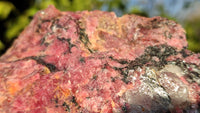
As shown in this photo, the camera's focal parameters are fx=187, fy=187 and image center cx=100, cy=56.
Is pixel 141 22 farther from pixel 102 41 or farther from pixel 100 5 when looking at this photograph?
pixel 100 5

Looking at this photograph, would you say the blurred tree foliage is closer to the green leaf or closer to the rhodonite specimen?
the green leaf

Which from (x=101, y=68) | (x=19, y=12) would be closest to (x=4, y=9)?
(x=19, y=12)

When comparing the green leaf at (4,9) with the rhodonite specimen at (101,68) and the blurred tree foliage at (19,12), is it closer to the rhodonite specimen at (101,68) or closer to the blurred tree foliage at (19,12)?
the blurred tree foliage at (19,12)

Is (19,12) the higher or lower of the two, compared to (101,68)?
higher

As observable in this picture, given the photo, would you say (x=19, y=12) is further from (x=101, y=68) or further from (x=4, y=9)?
(x=101, y=68)

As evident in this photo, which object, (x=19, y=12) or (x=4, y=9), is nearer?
(x=4, y=9)

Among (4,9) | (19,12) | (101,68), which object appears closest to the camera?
(101,68)

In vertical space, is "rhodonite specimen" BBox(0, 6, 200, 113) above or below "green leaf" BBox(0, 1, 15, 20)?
below

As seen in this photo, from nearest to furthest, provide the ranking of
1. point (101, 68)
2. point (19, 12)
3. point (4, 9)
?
point (101, 68) < point (4, 9) < point (19, 12)

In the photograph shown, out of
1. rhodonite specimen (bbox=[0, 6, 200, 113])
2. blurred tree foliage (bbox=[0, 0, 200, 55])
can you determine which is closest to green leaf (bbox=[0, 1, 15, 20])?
blurred tree foliage (bbox=[0, 0, 200, 55])
